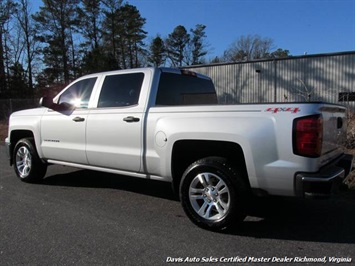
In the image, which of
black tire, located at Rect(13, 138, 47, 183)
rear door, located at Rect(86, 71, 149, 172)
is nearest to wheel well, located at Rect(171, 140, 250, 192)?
Result: rear door, located at Rect(86, 71, 149, 172)

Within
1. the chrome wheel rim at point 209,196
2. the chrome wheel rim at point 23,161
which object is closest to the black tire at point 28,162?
the chrome wheel rim at point 23,161

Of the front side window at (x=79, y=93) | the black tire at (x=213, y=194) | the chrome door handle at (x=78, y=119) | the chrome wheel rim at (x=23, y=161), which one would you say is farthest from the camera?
the chrome wheel rim at (x=23, y=161)

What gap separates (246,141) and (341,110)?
1536 millimetres

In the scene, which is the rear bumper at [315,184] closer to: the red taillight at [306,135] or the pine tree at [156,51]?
the red taillight at [306,135]

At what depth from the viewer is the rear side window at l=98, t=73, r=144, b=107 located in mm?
5074

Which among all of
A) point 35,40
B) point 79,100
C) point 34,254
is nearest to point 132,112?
point 79,100

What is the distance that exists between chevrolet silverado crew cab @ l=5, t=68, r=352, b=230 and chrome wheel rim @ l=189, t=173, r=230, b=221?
12 millimetres

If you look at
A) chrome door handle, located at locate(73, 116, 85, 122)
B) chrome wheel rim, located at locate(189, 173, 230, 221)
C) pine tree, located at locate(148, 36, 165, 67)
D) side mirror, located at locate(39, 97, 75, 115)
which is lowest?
chrome wheel rim, located at locate(189, 173, 230, 221)

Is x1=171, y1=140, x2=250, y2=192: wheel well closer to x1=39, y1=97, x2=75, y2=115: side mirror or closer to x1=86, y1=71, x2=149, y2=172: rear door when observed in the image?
x1=86, y1=71, x2=149, y2=172: rear door

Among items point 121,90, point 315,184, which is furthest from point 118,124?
point 315,184

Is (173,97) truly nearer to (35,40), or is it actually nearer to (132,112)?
(132,112)

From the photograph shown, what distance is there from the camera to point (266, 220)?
448cm

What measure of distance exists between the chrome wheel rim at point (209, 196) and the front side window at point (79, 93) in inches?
94.1

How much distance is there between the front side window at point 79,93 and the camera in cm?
570
